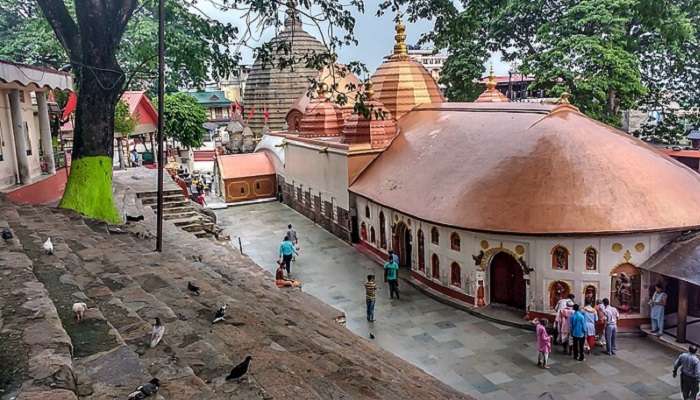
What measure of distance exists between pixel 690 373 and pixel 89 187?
35.9 ft

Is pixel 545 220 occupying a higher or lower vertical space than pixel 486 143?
lower

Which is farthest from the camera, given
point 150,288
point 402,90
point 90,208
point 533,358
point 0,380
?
point 402,90

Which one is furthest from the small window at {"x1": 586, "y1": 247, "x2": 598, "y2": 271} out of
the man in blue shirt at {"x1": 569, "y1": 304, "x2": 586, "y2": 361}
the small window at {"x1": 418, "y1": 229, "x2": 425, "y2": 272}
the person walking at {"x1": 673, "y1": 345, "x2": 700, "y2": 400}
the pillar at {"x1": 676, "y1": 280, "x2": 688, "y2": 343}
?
the small window at {"x1": 418, "y1": 229, "x2": 425, "y2": 272}

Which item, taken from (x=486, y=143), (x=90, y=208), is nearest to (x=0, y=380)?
(x=90, y=208)

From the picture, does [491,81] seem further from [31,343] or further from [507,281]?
[31,343]

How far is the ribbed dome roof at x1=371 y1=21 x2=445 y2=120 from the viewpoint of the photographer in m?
26.0

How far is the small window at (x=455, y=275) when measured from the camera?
15.9 meters

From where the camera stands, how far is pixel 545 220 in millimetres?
14102

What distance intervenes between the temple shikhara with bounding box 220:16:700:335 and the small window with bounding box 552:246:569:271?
2cm

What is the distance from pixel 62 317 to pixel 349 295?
12.6m

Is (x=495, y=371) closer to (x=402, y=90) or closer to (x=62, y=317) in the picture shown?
(x=62, y=317)

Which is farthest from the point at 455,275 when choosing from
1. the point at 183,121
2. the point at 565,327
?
the point at 183,121

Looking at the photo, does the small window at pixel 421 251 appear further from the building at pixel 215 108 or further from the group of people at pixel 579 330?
the building at pixel 215 108

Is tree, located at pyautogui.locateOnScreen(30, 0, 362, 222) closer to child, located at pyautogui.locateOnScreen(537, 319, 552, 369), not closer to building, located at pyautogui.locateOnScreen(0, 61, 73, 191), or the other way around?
building, located at pyautogui.locateOnScreen(0, 61, 73, 191)
